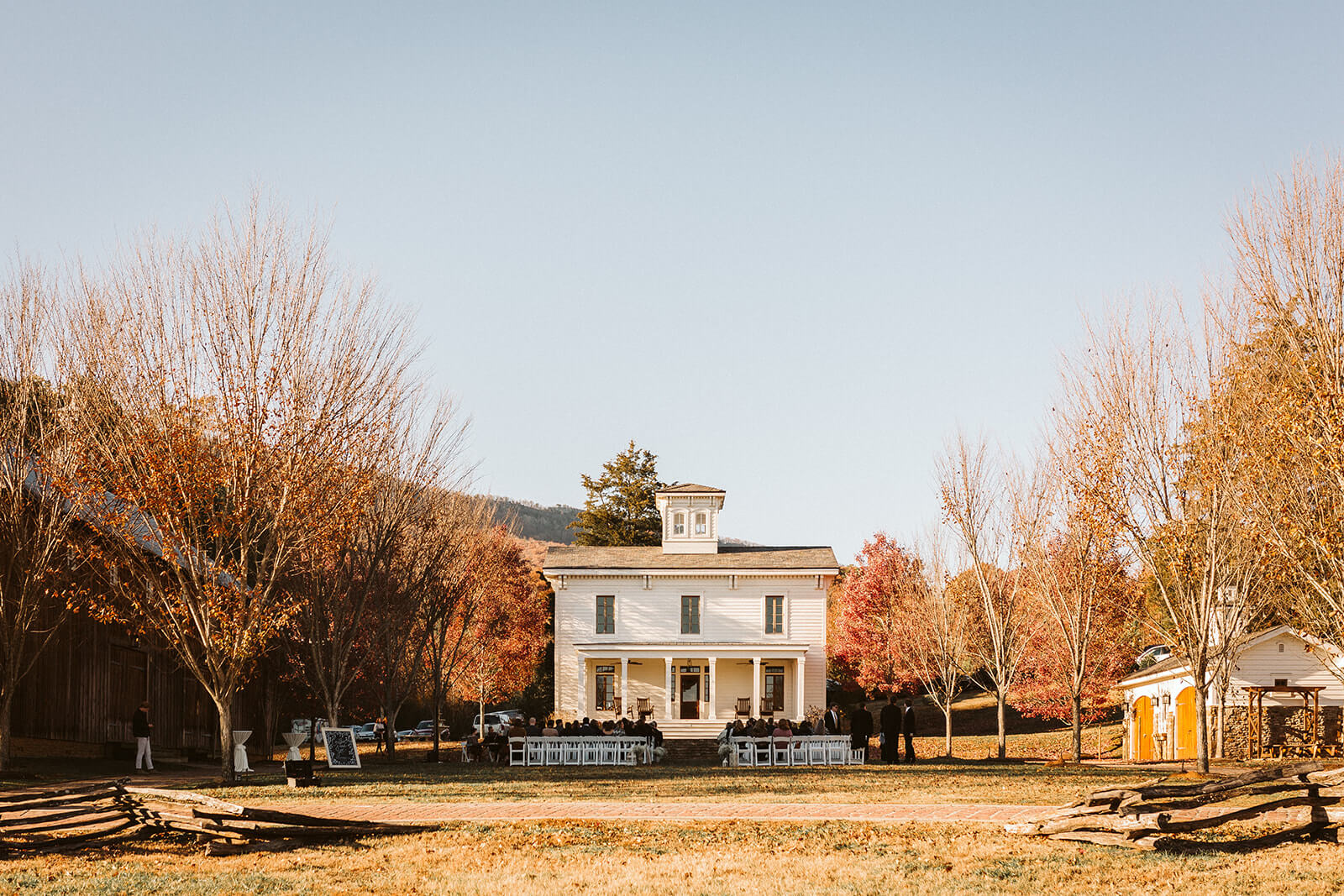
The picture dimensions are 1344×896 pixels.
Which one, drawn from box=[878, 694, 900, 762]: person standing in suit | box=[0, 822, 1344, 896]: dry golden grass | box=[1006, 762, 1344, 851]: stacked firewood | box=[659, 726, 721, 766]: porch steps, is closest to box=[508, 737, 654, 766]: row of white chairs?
box=[659, 726, 721, 766]: porch steps

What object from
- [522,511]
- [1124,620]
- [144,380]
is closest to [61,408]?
[144,380]

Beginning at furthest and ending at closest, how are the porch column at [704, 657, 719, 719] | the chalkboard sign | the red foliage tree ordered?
the red foliage tree < the porch column at [704, 657, 719, 719] < the chalkboard sign

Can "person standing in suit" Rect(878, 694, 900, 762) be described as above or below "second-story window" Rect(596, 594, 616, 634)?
below

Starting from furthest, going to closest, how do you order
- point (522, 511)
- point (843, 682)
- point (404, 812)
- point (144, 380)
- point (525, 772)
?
point (522, 511) → point (843, 682) → point (525, 772) → point (144, 380) → point (404, 812)

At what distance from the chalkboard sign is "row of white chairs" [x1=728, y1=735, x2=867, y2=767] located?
26.7ft

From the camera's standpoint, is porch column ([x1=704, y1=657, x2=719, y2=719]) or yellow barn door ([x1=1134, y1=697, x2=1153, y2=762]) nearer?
yellow barn door ([x1=1134, y1=697, x2=1153, y2=762])

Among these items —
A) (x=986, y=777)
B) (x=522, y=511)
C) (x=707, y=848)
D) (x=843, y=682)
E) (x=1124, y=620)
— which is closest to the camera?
(x=707, y=848)

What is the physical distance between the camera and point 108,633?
26016mm

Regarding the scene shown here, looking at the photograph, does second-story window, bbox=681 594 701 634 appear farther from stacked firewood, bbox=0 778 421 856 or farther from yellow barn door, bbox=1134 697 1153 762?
stacked firewood, bbox=0 778 421 856

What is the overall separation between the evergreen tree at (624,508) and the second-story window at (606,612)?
20921 millimetres

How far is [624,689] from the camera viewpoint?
43.7m

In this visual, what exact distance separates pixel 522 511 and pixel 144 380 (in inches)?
5854

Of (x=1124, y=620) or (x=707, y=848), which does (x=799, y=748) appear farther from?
(x=1124, y=620)

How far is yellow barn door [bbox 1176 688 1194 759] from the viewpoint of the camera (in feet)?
111
